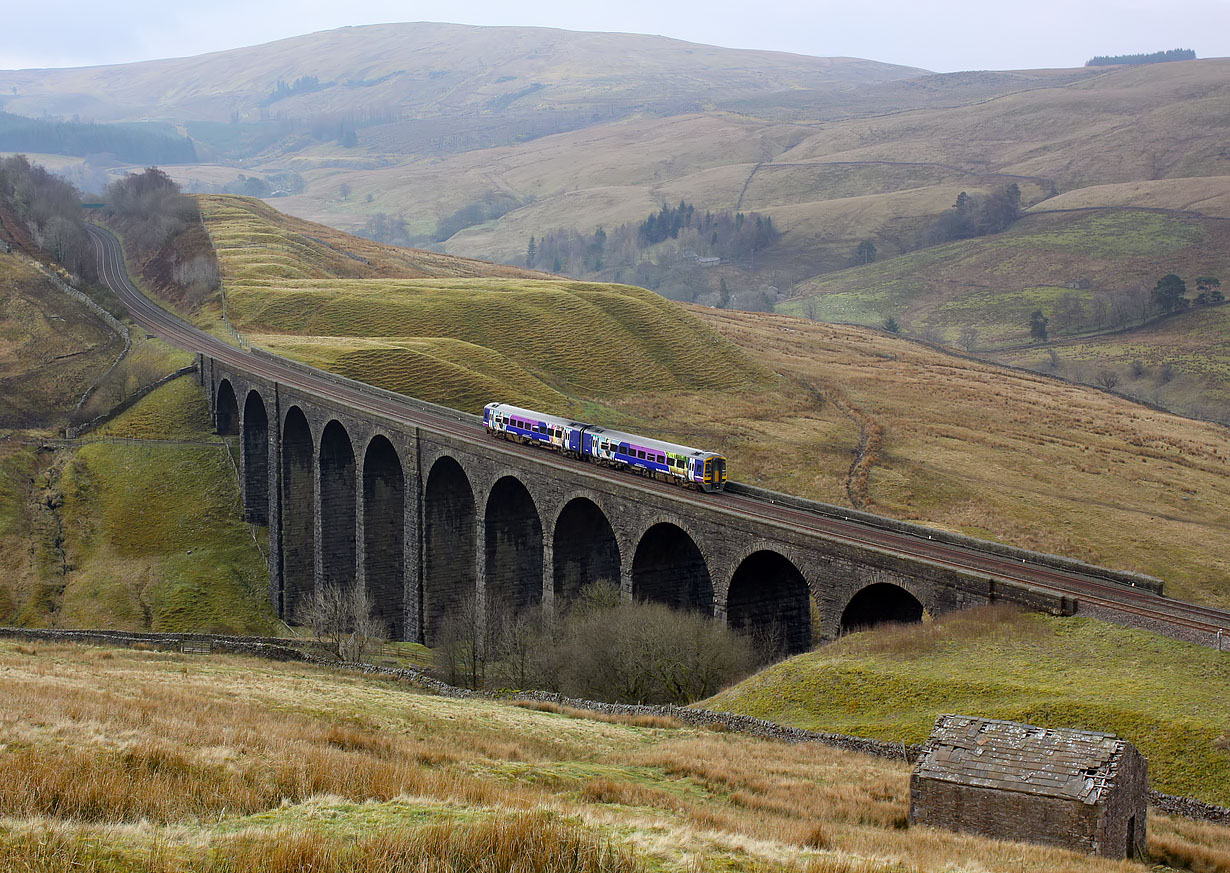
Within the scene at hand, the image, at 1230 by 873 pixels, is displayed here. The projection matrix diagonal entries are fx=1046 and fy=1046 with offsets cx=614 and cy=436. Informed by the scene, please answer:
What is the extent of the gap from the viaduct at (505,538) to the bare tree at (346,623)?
1.61m

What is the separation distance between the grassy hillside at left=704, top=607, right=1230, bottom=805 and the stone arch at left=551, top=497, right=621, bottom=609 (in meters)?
15.2

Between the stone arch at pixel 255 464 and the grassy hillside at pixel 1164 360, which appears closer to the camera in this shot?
the stone arch at pixel 255 464

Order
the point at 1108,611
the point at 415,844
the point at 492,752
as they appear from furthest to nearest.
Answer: the point at 1108,611 → the point at 492,752 → the point at 415,844

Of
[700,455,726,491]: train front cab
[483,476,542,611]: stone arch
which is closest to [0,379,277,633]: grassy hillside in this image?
[483,476,542,611]: stone arch

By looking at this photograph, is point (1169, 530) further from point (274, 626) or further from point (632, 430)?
point (274, 626)

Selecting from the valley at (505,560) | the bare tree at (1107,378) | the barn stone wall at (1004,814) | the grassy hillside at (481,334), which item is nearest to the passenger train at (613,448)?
the valley at (505,560)

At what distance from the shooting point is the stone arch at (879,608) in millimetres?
38188

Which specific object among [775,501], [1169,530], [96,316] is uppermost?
[96,316]

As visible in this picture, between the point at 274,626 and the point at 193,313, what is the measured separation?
62.8m

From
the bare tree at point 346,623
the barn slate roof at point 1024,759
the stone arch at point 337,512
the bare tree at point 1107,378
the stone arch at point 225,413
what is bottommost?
the bare tree at point 346,623

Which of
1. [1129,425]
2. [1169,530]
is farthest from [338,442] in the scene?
[1129,425]

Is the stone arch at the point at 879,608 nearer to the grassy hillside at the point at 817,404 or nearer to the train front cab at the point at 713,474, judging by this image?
the train front cab at the point at 713,474

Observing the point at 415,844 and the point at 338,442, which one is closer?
the point at 415,844

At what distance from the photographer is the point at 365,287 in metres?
126
